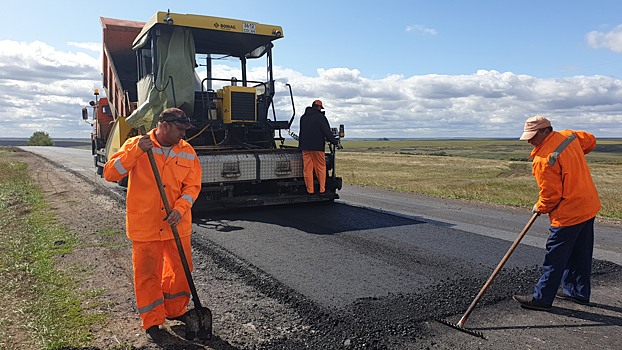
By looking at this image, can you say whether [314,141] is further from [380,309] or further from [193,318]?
[193,318]

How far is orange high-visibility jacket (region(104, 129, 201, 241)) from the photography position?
3.41 meters

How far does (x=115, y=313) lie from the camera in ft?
12.6

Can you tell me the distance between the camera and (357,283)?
14.9 ft

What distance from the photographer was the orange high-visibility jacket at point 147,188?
3.41 m

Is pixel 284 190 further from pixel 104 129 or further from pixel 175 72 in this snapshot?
pixel 104 129

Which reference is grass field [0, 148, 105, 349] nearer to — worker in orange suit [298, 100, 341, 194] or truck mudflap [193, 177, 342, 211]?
truck mudflap [193, 177, 342, 211]

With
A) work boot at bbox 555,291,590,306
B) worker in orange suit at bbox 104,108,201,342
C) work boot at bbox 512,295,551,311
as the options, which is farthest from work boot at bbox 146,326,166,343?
work boot at bbox 555,291,590,306

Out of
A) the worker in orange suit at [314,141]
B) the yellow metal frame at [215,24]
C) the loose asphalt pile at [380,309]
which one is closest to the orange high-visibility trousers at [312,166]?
the worker in orange suit at [314,141]

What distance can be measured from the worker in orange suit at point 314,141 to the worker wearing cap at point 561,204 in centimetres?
496

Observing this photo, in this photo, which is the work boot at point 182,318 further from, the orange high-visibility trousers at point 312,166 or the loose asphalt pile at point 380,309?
the orange high-visibility trousers at point 312,166

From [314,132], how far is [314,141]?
0.52 feet

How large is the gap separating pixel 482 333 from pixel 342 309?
1041mm

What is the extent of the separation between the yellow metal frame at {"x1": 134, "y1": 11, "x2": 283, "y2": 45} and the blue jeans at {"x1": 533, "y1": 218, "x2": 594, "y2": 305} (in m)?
6.63

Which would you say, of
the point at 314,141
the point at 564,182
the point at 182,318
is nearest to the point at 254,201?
the point at 314,141
